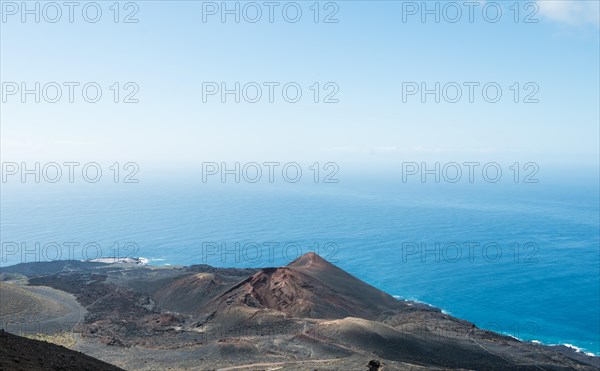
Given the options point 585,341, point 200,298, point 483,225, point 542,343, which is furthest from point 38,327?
point 483,225

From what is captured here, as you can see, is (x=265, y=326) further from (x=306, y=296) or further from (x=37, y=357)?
(x=37, y=357)

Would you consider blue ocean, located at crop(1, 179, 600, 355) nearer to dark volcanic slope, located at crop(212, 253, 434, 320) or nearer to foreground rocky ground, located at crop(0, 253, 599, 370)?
foreground rocky ground, located at crop(0, 253, 599, 370)

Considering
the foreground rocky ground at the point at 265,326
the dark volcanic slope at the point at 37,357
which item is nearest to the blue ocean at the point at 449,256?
the foreground rocky ground at the point at 265,326

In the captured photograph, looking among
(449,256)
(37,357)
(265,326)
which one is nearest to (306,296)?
(265,326)

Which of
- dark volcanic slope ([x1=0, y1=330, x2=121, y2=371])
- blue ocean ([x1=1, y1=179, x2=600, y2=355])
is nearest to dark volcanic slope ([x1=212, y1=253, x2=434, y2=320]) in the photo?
blue ocean ([x1=1, y1=179, x2=600, y2=355])

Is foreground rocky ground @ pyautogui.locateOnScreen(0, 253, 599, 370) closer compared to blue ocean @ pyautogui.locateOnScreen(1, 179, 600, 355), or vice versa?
foreground rocky ground @ pyautogui.locateOnScreen(0, 253, 599, 370)
